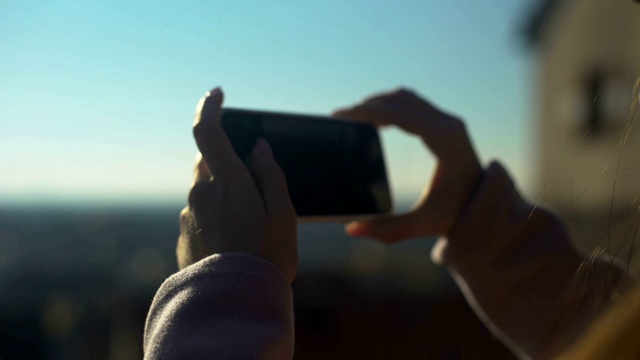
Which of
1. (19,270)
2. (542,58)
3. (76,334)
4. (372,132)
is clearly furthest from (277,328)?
(19,270)

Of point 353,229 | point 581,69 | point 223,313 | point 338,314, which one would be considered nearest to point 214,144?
point 223,313

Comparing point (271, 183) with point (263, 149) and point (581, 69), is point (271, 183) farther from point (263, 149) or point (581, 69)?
point (581, 69)

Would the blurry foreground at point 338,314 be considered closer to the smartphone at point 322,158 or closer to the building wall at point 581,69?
the smartphone at point 322,158

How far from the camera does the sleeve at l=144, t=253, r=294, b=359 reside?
1.61ft

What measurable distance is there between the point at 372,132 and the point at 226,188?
34cm

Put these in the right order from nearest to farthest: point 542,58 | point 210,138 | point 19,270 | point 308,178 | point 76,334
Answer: point 210,138 < point 308,178 < point 76,334 < point 542,58 < point 19,270

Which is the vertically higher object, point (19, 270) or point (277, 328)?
point (277, 328)

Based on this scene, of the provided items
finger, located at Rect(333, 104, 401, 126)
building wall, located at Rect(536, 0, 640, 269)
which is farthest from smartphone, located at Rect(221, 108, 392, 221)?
building wall, located at Rect(536, 0, 640, 269)

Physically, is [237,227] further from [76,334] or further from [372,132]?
[76,334]

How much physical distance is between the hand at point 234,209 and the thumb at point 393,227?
28 centimetres

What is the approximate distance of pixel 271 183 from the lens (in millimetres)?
600

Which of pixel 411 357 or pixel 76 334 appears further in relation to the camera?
pixel 76 334

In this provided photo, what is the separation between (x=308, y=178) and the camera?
2.65 feet

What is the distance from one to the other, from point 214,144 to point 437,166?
340 mm
